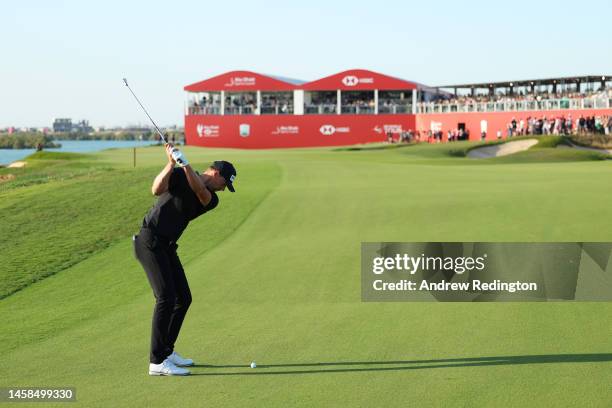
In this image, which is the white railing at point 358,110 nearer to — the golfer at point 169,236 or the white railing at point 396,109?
the white railing at point 396,109

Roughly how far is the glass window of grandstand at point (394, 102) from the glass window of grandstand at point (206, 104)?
56.4ft

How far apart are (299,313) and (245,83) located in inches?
2992

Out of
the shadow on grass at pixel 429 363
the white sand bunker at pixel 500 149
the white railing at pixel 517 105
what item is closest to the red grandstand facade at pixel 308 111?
the white railing at pixel 517 105

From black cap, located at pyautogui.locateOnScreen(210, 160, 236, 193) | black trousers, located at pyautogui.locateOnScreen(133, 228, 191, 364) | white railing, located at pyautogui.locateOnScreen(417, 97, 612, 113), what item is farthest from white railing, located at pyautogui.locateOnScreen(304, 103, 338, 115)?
A: black trousers, located at pyautogui.locateOnScreen(133, 228, 191, 364)

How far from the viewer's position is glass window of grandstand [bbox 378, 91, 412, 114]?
81.8 metres

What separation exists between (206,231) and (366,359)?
32.4 ft

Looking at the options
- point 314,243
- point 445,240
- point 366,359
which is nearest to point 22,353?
point 366,359

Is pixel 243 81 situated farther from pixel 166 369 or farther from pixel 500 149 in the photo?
pixel 166 369

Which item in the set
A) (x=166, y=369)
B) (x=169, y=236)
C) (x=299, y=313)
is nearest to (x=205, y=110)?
(x=299, y=313)

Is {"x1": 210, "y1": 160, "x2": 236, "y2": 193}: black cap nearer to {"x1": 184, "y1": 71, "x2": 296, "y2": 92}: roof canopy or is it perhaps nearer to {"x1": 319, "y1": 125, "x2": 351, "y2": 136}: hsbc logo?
{"x1": 319, "y1": 125, "x2": 351, "y2": 136}: hsbc logo

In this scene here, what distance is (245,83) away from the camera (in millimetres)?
84875

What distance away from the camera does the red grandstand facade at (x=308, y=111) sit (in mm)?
81688

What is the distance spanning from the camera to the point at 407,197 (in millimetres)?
21359

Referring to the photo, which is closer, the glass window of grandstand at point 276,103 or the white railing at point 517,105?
the white railing at point 517,105
